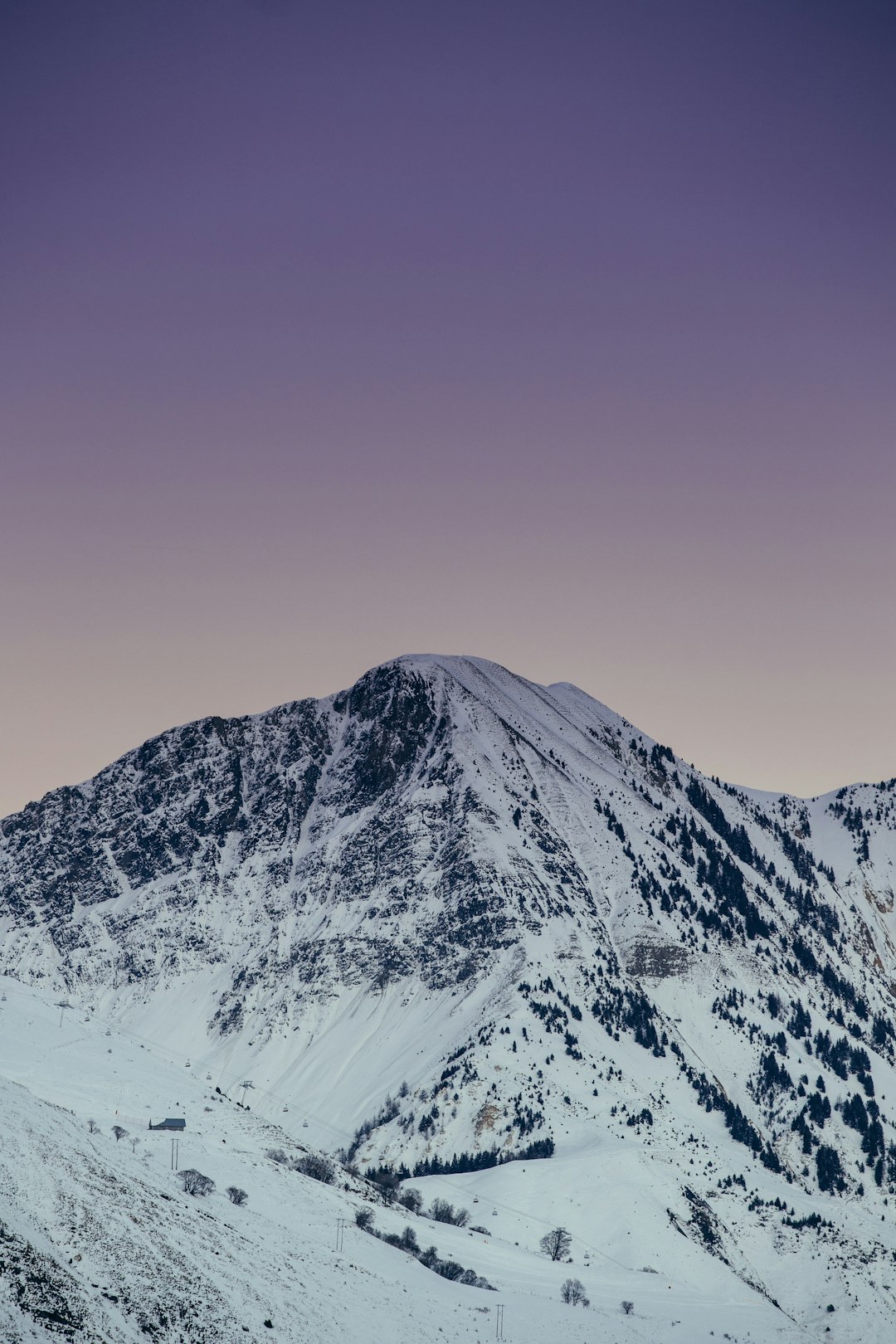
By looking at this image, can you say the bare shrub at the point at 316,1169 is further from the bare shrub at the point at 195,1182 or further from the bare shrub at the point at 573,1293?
the bare shrub at the point at 573,1293

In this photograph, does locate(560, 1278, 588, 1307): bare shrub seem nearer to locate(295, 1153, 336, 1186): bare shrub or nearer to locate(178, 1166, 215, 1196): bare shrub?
locate(295, 1153, 336, 1186): bare shrub

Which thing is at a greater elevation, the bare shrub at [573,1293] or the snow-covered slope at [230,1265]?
the snow-covered slope at [230,1265]

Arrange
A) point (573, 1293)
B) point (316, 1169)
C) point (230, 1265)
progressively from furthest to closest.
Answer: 1. point (316, 1169)
2. point (573, 1293)
3. point (230, 1265)

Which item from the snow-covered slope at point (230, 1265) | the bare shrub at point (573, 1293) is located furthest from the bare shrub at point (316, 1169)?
the bare shrub at point (573, 1293)

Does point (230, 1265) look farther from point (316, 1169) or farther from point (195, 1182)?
point (316, 1169)

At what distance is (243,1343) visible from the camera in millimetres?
107938

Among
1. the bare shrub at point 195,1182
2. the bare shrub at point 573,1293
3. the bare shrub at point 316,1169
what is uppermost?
the bare shrub at point 195,1182

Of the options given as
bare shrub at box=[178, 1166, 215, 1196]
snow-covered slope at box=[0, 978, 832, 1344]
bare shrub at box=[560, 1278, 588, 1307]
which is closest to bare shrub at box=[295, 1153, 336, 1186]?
snow-covered slope at box=[0, 978, 832, 1344]

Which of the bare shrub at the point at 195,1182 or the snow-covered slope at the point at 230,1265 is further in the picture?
the bare shrub at the point at 195,1182

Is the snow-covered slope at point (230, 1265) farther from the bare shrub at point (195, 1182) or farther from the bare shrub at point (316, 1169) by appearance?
the bare shrub at point (316, 1169)

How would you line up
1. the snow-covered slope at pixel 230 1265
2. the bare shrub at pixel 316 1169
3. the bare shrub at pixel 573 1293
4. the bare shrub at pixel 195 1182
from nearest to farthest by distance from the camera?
the snow-covered slope at pixel 230 1265, the bare shrub at pixel 195 1182, the bare shrub at pixel 573 1293, the bare shrub at pixel 316 1169

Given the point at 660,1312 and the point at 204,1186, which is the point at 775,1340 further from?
the point at 204,1186

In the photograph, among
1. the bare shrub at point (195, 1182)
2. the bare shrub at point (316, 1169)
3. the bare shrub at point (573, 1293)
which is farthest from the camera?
the bare shrub at point (316, 1169)

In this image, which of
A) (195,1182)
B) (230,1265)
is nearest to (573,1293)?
(195,1182)
